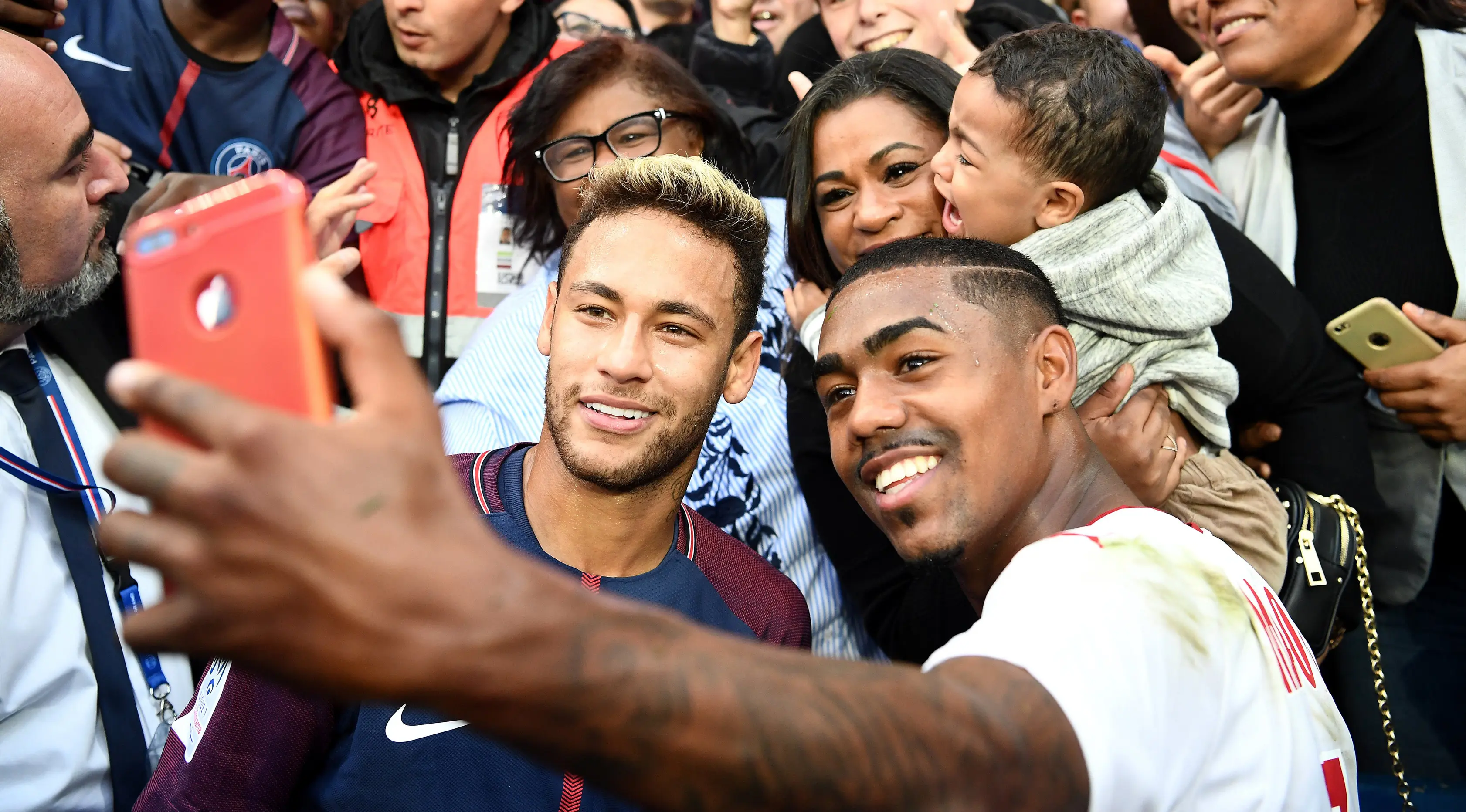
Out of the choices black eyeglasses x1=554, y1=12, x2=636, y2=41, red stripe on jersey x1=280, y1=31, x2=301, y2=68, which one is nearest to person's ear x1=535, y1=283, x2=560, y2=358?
red stripe on jersey x1=280, y1=31, x2=301, y2=68

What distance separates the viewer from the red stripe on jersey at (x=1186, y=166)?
11.2ft

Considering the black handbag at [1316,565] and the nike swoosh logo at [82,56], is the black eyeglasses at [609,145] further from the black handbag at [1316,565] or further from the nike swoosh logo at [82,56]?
the black handbag at [1316,565]

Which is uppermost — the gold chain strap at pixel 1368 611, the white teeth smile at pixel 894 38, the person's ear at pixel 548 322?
the white teeth smile at pixel 894 38

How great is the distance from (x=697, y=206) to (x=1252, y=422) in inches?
61.2

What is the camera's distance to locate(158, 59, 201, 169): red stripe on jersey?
12.1 feet

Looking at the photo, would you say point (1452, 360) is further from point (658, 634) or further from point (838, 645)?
point (658, 634)

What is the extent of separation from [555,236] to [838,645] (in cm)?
164

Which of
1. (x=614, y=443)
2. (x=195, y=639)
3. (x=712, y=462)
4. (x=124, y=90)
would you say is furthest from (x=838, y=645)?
(x=124, y=90)

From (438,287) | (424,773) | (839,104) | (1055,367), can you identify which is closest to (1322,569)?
(1055,367)

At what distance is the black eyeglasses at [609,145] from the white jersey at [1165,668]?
2.27 meters

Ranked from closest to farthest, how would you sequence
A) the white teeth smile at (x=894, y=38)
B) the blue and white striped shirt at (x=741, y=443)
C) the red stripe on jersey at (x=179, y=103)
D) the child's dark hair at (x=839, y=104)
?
the blue and white striped shirt at (x=741, y=443) → the child's dark hair at (x=839, y=104) → the red stripe on jersey at (x=179, y=103) → the white teeth smile at (x=894, y=38)

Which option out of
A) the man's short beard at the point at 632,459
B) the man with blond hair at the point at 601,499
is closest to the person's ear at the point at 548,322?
the man with blond hair at the point at 601,499

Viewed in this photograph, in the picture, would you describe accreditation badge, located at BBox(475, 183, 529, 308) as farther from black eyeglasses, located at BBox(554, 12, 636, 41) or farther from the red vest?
black eyeglasses, located at BBox(554, 12, 636, 41)

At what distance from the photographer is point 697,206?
2699 millimetres
